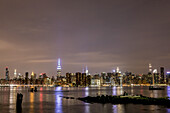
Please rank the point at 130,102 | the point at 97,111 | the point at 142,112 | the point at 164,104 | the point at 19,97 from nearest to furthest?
the point at 142,112 → the point at 97,111 → the point at 19,97 → the point at 164,104 → the point at 130,102

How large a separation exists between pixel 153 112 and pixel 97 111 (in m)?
7.55

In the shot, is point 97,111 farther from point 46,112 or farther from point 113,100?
point 113,100

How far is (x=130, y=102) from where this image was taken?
44750mm

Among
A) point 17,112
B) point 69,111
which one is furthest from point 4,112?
point 69,111

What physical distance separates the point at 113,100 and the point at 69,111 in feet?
47.5

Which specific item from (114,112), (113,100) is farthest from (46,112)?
(113,100)

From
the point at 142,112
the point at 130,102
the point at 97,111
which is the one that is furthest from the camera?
the point at 130,102

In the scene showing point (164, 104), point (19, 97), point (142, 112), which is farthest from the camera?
point (164, 104)

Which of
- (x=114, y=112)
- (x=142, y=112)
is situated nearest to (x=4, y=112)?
(x=114, y=112)

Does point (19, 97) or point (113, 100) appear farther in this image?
point (113, 100)

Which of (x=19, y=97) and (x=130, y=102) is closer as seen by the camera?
(x=19, y=97)

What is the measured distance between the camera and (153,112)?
105 feet

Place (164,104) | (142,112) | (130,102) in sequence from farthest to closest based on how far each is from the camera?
(130,102) → (164,104) → (142,112)

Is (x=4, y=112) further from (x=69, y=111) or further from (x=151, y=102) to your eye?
(x=151, y=102)
